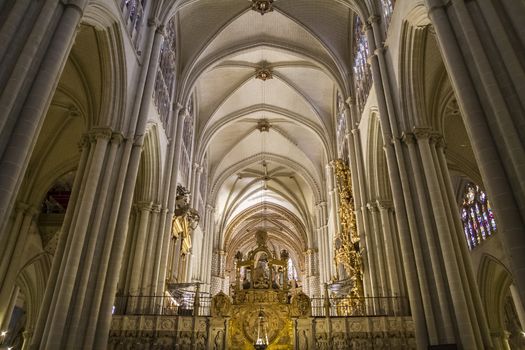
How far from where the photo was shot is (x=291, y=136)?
2941 centimetres

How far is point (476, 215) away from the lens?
1977 cm

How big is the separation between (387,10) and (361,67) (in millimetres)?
3808

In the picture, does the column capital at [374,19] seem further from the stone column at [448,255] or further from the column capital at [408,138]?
the stone column at [448,255]

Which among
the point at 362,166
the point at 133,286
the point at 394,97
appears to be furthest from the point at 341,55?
the point at 133,286

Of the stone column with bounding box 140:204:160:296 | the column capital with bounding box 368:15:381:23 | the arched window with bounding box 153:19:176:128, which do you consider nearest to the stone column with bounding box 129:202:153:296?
the stone column with bounding box 140:204:160:296

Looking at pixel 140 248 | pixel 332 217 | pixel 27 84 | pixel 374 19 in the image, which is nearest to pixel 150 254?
pixel 140 248

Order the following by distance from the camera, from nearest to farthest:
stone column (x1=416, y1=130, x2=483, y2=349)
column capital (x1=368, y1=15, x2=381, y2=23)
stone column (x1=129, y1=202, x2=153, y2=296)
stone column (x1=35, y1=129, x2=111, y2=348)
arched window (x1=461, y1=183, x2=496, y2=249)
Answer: stone column (x1=35, y1=129, x2=111, y2=348) → stone column (x1=416, y1=130, x2=483, y2=349) → stone column (x1=129, y1=202, x2=153, y2=296) → column capital (x1=368, y1=15, x2=381, y2=23) → arched window (x1=461, y1=183, x2=496, y2=249)

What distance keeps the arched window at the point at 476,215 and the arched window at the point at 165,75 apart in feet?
45.9

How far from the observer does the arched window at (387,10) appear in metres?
13.8

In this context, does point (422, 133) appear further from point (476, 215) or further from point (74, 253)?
point (476, 215)

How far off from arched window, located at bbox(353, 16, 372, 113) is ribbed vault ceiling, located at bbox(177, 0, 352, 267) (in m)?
0.89

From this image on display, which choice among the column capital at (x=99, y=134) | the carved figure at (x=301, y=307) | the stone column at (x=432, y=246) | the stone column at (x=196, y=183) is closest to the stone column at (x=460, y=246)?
the stone column at (x=432, y=246)

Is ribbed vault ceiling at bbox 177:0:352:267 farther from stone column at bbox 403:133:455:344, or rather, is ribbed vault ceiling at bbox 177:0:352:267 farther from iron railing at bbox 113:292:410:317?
iron railing at bbox 113:292:410:317

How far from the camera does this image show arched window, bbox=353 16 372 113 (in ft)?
55.7
